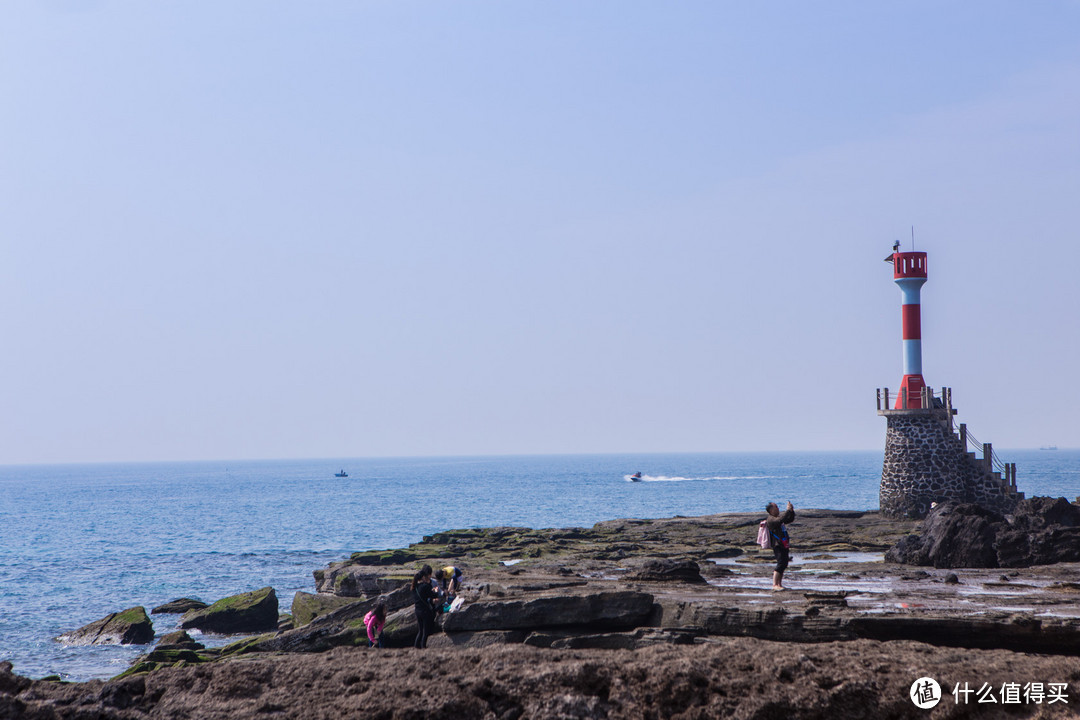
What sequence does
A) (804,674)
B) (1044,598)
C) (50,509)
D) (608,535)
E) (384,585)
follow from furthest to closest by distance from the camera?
(50,509) → (608,535) → (384,585) → (1044,598) → (804,674)

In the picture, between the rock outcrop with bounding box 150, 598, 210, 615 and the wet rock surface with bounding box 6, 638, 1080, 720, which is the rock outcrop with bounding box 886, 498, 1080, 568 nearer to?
the wet rock surface with bounding box 6, 638, 1080, 720

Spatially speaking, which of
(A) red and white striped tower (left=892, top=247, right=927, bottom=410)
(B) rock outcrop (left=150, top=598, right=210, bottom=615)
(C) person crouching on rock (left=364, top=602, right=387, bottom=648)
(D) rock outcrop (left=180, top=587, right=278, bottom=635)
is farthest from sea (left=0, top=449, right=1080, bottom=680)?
(A) red and white striped tower (left=892, top=247, right=927, bottom=410)

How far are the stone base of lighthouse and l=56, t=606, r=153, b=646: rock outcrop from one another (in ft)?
104

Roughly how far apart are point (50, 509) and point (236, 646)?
122 m

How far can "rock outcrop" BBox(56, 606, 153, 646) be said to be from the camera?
31.2m

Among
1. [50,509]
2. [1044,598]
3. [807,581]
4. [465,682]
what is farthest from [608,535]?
[50,509]

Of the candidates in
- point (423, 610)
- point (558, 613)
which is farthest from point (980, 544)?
point (423, 610)

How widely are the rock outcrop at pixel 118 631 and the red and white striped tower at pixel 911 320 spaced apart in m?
33.7

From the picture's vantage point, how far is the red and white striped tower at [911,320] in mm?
44438

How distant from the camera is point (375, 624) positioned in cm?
1773

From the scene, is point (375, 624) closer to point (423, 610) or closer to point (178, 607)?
point (423, 610)

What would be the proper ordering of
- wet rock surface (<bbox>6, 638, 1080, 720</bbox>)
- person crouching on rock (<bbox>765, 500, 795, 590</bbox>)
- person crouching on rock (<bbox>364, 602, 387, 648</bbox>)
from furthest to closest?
person crouching on rock (<bbox>765, 500, 795, 590</bbox>) → person crouching on rock (<bbox>364, 602, 387, 648</bbox>) → wet rock surface (<bbox>6, 638, 1080, 720</bbox>)

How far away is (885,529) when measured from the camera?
39.9 metres

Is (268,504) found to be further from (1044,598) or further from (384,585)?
(1044,598)
